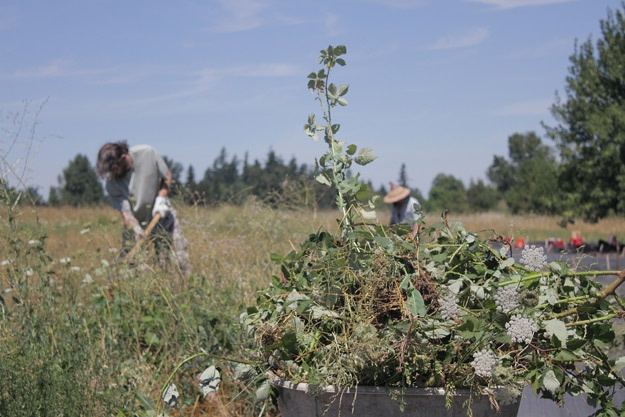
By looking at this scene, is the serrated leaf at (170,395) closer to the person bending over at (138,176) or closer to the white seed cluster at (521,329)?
the white seed cluster at (521,329)

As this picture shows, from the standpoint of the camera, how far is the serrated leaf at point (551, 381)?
166cm

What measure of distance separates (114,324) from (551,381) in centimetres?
277

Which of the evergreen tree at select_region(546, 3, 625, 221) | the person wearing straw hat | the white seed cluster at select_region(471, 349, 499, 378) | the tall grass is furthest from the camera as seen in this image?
the evergreen tree at select_region(546, 3, 625, 221)

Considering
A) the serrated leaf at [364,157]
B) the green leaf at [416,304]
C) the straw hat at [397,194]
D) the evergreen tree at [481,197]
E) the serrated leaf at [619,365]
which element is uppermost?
the serrated leaf at [364,157]

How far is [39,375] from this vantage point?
2.69 metres

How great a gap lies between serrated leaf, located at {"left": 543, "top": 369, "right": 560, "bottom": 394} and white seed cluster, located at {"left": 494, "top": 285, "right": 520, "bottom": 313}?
0.60 ft

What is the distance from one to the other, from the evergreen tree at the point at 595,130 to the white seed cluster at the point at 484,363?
1603 centimetres

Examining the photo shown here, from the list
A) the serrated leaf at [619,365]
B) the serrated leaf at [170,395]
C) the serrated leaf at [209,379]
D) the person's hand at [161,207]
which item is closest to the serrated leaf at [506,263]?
the serrated leaf at [619,365]

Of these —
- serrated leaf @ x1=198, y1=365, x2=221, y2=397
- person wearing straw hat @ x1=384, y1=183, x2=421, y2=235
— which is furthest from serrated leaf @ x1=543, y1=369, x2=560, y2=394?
person wearing straw hat @ x1=384, y1=183, x2=421, y2=235

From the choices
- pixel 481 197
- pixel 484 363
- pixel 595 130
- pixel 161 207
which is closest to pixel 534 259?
pixel 484 363

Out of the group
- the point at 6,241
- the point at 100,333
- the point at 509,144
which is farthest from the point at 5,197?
the point at 509,144

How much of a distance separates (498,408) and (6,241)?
2721 millimetres

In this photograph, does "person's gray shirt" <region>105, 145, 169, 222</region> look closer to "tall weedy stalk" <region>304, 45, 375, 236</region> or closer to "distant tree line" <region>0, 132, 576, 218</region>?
"tall weedy stalk" <region>304, 45, 375, 236</region>

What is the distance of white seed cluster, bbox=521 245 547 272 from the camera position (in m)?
1.87
